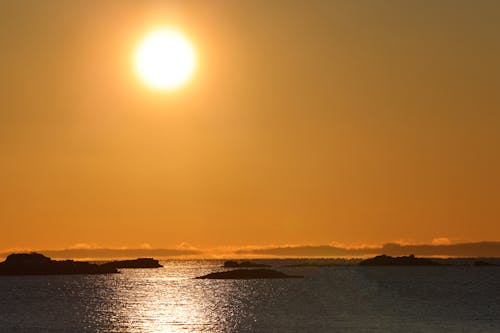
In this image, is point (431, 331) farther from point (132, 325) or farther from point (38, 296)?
point (38, 296)

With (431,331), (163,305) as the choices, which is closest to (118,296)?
→ (163,305)

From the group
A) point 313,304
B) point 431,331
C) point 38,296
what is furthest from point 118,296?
point 431,331

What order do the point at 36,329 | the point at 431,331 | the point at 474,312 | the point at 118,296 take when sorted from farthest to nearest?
the point at 118,296 < the point at 474,312 < the point at 36,329 < the point at 431,331

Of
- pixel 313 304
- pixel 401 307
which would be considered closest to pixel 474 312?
pixel 401 307

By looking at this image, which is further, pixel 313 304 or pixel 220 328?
pixel 313 304

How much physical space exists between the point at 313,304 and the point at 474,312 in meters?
27.9

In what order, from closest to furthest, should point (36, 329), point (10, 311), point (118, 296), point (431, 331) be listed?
point (431, 331) → point (36, 329) → point (10, 311) → point (118, 296)

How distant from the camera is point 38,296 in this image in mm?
198000

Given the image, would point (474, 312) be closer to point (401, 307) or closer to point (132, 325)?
point (401, 307)

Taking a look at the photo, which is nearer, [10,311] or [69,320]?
[69,320]

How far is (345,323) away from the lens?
117m

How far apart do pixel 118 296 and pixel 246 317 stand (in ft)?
225

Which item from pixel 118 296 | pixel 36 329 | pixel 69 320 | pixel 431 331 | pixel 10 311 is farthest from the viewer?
pixel 118 296

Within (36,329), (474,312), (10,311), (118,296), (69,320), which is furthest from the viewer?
(118,296)
